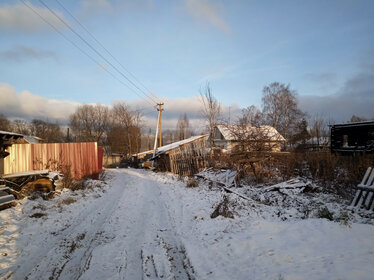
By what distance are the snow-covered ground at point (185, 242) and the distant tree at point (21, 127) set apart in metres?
53.4

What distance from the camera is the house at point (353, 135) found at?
1769cm

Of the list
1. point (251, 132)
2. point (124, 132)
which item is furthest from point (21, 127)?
point (251, 132)

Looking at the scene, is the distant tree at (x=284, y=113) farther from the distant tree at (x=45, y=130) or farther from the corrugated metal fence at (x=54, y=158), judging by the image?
the distant tree at (x=45, y=130)

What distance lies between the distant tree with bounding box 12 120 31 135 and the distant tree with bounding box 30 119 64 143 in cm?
89

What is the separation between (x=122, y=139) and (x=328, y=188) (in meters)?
46.8

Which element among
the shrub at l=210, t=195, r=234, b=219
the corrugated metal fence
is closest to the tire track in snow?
the shrub at l=210, t=195, r=234, b=219

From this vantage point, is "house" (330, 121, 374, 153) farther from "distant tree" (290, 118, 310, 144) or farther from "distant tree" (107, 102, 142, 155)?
"distant tree" (107, 102, 142, 155)

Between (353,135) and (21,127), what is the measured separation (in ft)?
209

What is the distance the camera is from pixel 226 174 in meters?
13.1

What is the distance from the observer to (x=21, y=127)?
50.3 metres

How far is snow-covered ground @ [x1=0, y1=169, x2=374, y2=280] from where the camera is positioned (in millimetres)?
3607

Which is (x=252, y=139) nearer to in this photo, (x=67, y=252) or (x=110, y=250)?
(x=110, y=250)

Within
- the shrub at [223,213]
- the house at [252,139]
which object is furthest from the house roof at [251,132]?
the shrub at [223,213]

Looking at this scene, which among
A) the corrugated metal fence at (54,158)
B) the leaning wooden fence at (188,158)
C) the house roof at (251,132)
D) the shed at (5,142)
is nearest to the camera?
the shed at (5,142)
